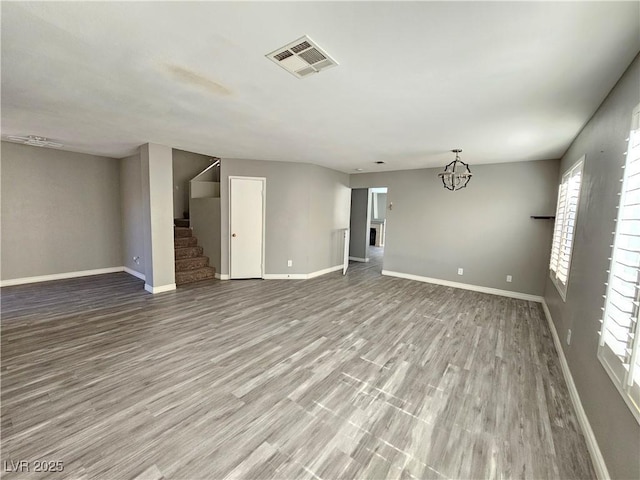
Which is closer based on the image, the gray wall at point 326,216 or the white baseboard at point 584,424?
the white baseboard at point 584,424

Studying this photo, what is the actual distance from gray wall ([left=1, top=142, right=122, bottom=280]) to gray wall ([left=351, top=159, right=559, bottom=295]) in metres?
6.36

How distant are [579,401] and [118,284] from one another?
6740 mm

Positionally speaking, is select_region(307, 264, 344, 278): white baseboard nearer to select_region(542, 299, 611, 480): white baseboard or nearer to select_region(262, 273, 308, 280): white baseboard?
select_region(262, 273, 308, 280): white baseboard

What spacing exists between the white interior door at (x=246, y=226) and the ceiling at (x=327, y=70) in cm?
202

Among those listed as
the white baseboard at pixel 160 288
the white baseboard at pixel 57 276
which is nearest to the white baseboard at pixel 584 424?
the white baseboard at pixel 160 288

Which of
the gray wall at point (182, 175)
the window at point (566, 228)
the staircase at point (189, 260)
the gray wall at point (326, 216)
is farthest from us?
the gray wall at point (182, 175)

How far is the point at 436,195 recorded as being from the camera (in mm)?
5719

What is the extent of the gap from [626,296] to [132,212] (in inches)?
284

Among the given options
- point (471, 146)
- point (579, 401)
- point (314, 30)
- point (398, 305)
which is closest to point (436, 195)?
point (471, 146)

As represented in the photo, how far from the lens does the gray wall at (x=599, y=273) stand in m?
1.44

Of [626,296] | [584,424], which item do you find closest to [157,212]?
[626,296]

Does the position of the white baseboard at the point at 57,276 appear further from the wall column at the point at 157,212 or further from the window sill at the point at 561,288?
the window sill at the point at 561,288

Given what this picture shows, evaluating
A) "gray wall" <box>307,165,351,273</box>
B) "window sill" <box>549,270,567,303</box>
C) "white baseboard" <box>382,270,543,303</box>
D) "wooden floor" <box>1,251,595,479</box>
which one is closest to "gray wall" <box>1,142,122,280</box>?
"wooden floor" <box>1,251,595,479</box>

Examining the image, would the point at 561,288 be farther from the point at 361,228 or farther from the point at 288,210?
the point at 361,228
